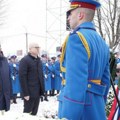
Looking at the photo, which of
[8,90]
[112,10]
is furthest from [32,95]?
[112,10]

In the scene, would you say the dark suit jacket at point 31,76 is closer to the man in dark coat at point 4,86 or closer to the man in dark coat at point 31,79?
the man in dark coat at point 31,79

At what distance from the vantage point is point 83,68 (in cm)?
340

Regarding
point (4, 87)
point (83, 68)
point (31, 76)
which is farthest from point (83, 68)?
point (31, 76)

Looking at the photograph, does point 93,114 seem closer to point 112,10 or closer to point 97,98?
point 97,98

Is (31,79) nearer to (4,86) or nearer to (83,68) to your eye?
(4,86)

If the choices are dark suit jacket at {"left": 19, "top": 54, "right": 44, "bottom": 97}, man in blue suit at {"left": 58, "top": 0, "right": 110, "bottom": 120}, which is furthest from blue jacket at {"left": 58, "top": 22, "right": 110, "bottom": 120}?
dark suit jacket at {"left": 19, "top": 54, "right": 44, "bottom": 97}

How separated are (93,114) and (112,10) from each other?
9.69m

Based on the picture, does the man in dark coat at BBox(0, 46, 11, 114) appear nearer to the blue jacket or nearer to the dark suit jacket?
the dark suit jacket

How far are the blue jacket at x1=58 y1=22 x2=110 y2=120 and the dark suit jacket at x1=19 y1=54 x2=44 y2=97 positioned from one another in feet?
13.2

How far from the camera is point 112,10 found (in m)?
13.0

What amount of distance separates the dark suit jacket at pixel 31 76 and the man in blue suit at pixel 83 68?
13.1 feet

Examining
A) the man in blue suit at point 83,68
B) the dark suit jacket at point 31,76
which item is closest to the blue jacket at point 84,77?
the man in blue suit at point 83,68

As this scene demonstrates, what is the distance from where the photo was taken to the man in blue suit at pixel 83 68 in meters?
3.40

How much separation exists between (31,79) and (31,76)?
0.06 metres
